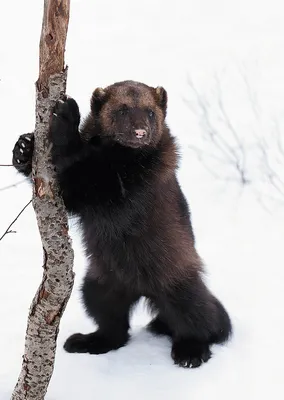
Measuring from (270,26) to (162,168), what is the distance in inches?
376

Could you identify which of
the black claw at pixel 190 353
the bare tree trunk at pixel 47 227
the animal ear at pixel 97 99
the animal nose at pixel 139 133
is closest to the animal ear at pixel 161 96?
the animal ear at pixel 97 99

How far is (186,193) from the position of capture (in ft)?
34.7

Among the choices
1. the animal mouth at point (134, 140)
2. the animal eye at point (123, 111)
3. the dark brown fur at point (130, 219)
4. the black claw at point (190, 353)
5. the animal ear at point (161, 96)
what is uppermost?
the animal ear at point (161, 96)

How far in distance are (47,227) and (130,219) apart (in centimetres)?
85

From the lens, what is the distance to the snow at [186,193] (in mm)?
5047

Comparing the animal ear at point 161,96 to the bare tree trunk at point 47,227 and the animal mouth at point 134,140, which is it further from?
the bare tree trunk at point 47,227

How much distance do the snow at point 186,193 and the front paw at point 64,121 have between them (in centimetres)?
184

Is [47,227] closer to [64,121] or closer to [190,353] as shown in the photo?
[64,121]

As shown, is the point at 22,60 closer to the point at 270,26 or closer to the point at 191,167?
the point at 191,167

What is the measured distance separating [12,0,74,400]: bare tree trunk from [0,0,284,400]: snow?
581 millimetres

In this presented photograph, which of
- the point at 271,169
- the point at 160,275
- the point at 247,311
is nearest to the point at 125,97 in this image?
the point at 160,275

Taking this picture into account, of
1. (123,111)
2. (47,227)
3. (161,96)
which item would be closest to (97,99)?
(123,111)

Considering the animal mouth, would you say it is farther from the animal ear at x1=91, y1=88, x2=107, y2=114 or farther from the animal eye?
the animal ear at x1=91, y1=88, x2=107, y2=114

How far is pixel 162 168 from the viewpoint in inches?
185
